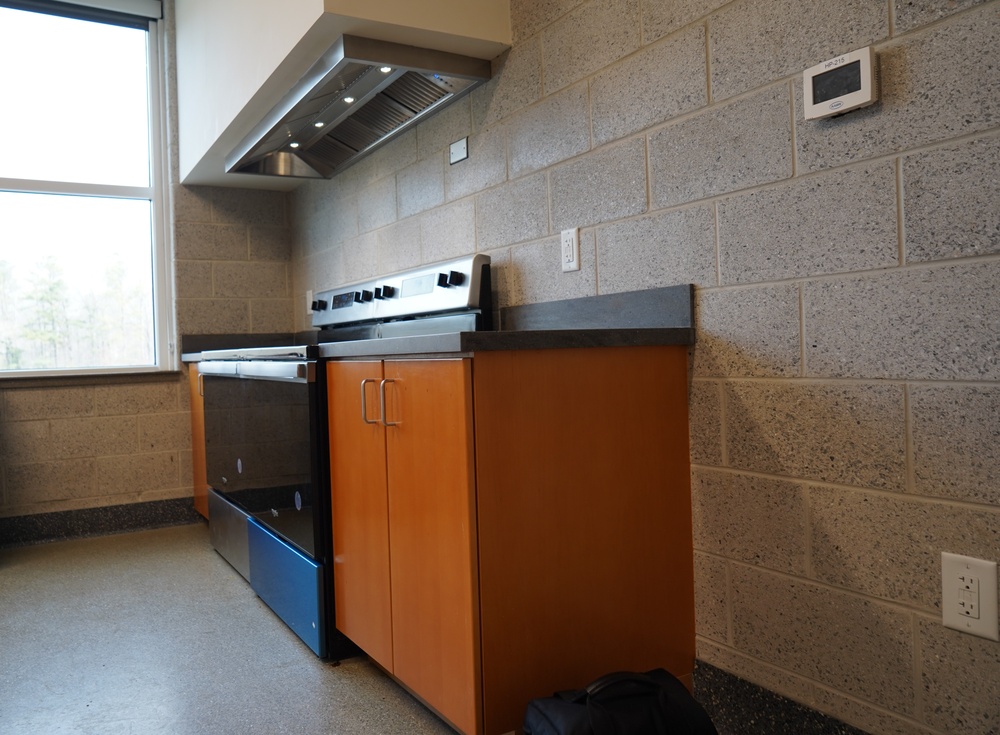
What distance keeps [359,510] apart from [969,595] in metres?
1.33

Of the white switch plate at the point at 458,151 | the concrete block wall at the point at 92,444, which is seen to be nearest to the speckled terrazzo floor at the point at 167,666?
the concrete block wall at the point at 92,444

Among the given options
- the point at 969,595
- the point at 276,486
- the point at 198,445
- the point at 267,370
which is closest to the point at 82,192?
the point at 198,445

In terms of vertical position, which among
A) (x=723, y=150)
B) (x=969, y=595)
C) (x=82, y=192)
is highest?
(x=82, y=192)

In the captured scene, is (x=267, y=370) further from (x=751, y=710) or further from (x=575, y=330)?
(x=751, y=710)

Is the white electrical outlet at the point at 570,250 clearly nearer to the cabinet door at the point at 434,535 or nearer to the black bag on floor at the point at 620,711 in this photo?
the cabinet door at the point at 434,535

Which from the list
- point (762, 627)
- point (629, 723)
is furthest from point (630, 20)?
point (629, 723)

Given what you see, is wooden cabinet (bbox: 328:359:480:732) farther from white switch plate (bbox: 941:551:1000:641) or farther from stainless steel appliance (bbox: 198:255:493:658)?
white switch plate (bbox: 941:551:1000:641)

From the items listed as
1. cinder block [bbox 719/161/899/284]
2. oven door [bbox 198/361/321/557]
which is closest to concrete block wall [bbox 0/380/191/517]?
oven door [bbox 198/361/321/557]

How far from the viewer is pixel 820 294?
1.48 metres

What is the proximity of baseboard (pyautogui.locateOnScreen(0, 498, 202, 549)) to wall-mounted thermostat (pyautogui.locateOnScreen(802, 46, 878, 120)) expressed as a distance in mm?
3664

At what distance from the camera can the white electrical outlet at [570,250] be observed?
2.16 m

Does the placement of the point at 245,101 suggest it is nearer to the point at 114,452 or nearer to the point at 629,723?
the point at 114,452

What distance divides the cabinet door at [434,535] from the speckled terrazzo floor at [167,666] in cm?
21

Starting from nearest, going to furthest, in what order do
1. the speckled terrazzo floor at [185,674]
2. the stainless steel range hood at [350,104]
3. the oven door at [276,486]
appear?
the speckled terrazzo floor at [185,674]
the oven door at [276,486]
the stainless steel range hood at [350,104]
